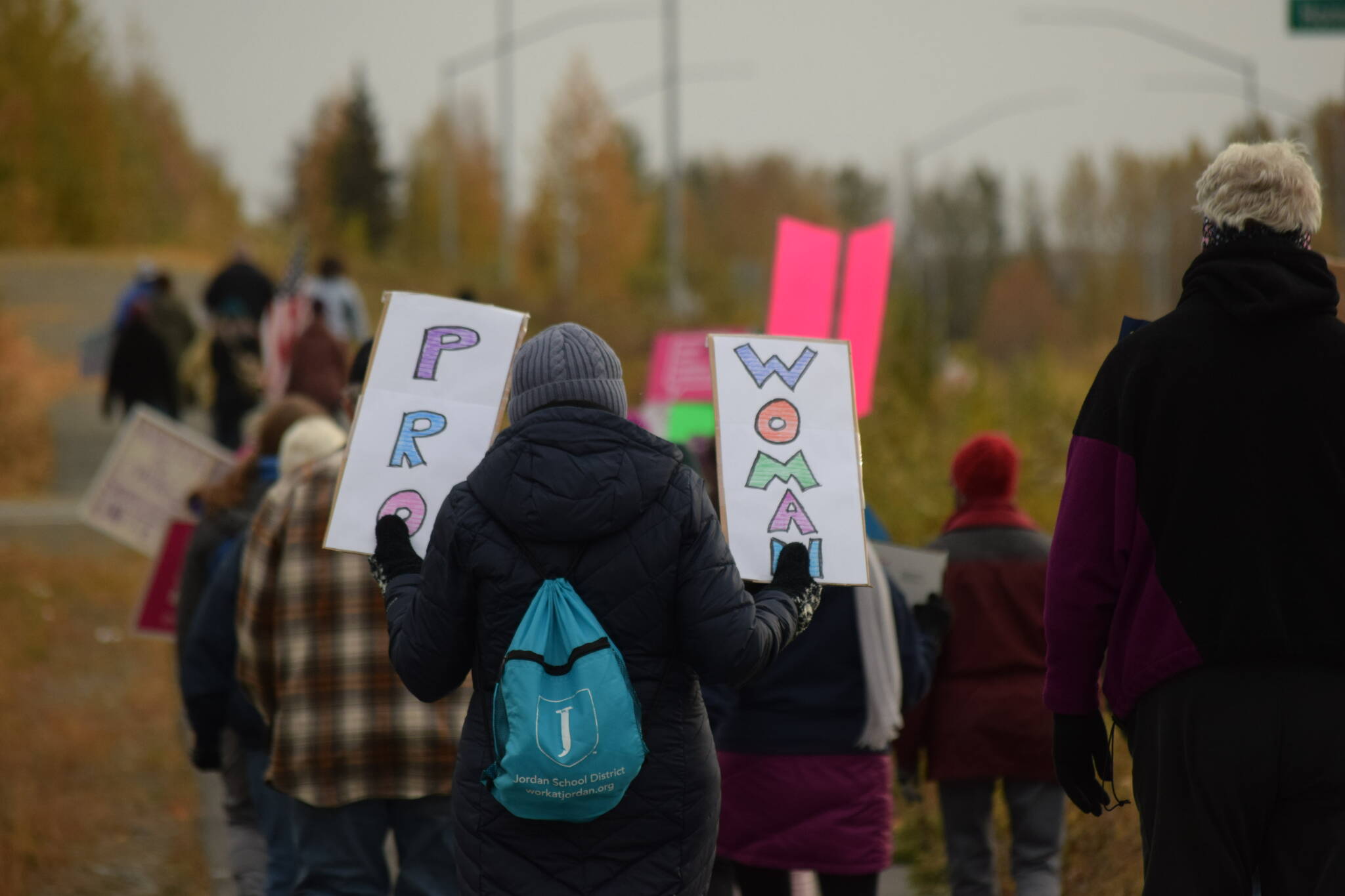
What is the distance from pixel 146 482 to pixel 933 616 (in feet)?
13.8

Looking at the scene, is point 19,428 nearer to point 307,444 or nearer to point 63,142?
point 307,444

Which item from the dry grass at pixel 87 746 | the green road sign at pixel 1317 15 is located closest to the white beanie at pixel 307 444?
the dry grass at pixel 87 746

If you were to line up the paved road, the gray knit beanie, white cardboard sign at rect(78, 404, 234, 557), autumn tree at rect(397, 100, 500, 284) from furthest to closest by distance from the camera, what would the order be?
1. autumn tree at rect(397, 100, 500, 284)
2. the paved road
3. white cardboard sign at rect(78, 404, 234, 557)
4. the gray knit beanie

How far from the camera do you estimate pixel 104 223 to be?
5741cm

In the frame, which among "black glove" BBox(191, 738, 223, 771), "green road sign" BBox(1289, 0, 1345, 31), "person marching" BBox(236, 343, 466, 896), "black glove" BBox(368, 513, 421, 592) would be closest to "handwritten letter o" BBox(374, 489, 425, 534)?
"black glove" BBox(368, 513, 421, 592)

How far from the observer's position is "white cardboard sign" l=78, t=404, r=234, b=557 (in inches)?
307

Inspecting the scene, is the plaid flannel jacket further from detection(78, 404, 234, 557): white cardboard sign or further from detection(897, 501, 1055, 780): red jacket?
detection(78, 404, 234, 557): white cardboard sign

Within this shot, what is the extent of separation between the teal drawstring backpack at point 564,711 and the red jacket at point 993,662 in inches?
92.5

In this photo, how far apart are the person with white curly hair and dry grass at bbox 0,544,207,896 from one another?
4692 mm

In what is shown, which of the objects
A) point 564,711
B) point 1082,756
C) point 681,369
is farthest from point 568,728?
point 681,369

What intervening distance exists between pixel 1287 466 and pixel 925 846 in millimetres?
4537

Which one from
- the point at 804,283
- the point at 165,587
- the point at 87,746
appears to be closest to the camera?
the point at 804,283

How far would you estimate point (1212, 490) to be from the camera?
3150 millimetres

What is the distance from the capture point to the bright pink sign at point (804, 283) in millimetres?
6383
